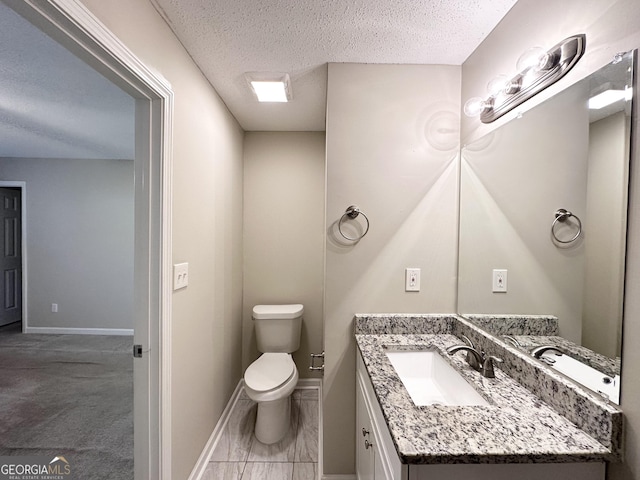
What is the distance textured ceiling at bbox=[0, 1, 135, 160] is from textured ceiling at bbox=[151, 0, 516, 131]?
2.68ft

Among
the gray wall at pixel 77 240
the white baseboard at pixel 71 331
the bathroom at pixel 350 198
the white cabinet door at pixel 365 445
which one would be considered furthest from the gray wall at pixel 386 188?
the white baseboard at pixel 71 331

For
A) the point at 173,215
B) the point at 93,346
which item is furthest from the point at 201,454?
the point at 93,346

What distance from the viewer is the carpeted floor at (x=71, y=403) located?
1716mm

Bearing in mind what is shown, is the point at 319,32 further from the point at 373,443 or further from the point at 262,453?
the point at 262,453

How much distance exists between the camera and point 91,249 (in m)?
3.72

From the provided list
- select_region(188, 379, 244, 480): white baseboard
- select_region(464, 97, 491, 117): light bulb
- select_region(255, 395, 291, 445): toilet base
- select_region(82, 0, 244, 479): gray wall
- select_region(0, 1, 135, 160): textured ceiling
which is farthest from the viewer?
select_region(255, 395, 291, 445): toilet base

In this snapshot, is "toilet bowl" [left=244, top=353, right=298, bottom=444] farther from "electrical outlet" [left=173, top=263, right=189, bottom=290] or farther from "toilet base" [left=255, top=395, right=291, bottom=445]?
"electrical outlet" [left=173, top=263, right=189, bottom=290]

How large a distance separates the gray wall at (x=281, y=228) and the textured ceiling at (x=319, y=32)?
2.90 ft

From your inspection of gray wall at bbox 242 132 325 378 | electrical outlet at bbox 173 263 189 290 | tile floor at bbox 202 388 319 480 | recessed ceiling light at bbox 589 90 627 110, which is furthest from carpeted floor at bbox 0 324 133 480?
recessed ceiling light at bbox 589 90 627 110

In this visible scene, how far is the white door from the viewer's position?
3.90m

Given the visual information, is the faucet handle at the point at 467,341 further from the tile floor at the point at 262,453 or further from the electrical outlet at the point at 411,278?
the tile floor at the point at 262,453

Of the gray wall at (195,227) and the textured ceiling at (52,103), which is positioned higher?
the textured ceiling at (52,103)

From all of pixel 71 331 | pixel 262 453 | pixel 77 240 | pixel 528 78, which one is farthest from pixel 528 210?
pixel 71 331

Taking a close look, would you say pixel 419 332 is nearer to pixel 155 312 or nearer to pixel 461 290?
pixel 461 290
